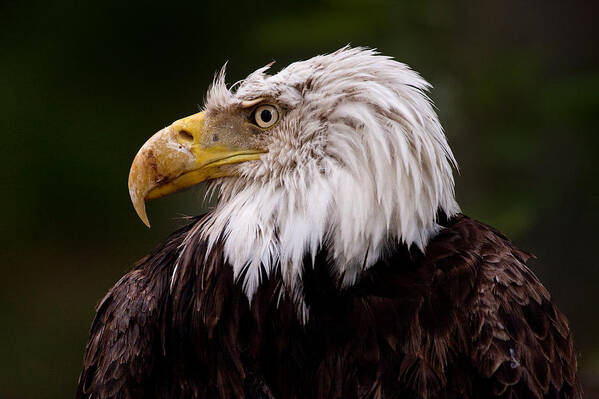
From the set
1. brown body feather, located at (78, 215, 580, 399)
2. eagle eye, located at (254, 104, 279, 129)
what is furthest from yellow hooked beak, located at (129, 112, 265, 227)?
brown body feather, located at (78, 215, 580, 399)

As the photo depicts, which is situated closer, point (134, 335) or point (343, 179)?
point (343, 179)

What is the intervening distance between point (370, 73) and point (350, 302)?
2.74ft

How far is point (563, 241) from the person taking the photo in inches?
207

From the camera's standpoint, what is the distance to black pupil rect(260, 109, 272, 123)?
124 inches

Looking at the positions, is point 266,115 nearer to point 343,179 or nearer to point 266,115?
point 266,115

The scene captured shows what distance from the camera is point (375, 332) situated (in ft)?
9.77

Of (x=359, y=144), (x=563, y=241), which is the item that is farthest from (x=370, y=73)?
(x=563, y=241)

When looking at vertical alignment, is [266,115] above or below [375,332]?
above

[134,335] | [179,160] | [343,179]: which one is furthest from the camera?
[134,335]

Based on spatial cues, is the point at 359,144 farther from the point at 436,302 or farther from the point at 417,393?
the point at 417,393

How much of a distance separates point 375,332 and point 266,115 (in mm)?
901

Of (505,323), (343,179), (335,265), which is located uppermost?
(343,179)

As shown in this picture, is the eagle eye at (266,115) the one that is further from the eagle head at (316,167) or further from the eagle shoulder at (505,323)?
the eagle shoulder at (505,323)

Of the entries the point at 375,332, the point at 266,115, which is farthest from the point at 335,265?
the point at 266,115
